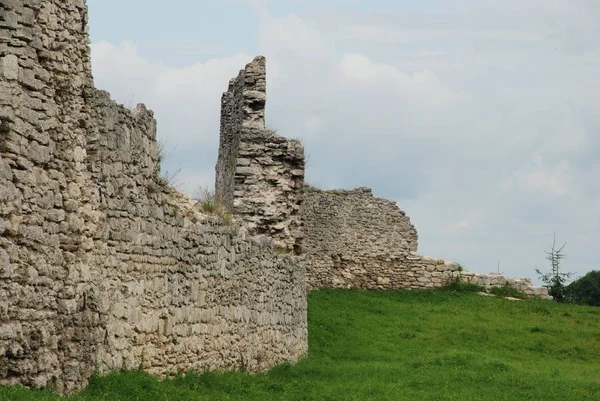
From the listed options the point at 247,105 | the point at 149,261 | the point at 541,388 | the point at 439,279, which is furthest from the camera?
the point at 439,279

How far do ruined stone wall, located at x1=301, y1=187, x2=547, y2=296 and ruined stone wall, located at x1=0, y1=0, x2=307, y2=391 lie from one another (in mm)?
20397

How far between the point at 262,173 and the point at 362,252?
16634mm

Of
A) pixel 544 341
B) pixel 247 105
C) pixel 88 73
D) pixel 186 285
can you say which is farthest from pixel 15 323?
pixel 544 341

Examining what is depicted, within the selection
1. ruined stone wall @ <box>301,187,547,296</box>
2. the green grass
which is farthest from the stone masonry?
ruined stone wall @ <box>301,187,547,296</box>

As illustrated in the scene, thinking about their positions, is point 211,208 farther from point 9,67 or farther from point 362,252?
point 362,252

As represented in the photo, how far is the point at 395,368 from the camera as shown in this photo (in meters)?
19.9

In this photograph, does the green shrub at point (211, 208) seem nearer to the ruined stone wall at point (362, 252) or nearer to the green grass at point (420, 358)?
the green grass at point (420, 358)

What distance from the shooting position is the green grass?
14.3m

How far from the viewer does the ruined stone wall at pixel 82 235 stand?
895cm

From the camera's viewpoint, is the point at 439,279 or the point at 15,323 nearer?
the point at 15,323

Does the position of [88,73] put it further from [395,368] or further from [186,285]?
[395,368]

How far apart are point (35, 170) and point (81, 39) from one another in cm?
189

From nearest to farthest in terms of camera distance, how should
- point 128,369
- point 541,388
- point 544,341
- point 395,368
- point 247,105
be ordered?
point 128,369 → point 541,388 → point 395,368 → point 247,105 → point 544,341

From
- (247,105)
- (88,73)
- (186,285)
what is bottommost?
(186,285)
